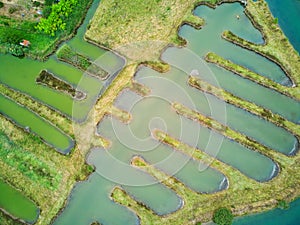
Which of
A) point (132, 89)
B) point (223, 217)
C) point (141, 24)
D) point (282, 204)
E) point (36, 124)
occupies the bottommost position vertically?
point (36, 124)

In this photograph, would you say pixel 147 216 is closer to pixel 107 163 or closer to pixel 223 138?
pixel 107 163

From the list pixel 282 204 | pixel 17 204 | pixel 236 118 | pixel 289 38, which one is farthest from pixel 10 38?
pixel 282 204

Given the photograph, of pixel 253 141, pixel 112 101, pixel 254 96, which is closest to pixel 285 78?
pixel 254 96

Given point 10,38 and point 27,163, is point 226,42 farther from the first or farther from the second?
point 27,163

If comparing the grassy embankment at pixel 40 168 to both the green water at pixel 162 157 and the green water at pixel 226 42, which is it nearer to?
the green water at pixel 162 157

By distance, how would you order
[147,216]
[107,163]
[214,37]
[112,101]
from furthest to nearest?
[214,37] → [112,101] → [107,163] → [147,216]

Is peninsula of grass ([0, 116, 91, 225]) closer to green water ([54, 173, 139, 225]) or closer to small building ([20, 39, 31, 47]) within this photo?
green water ([54, 173, 139, 225])
